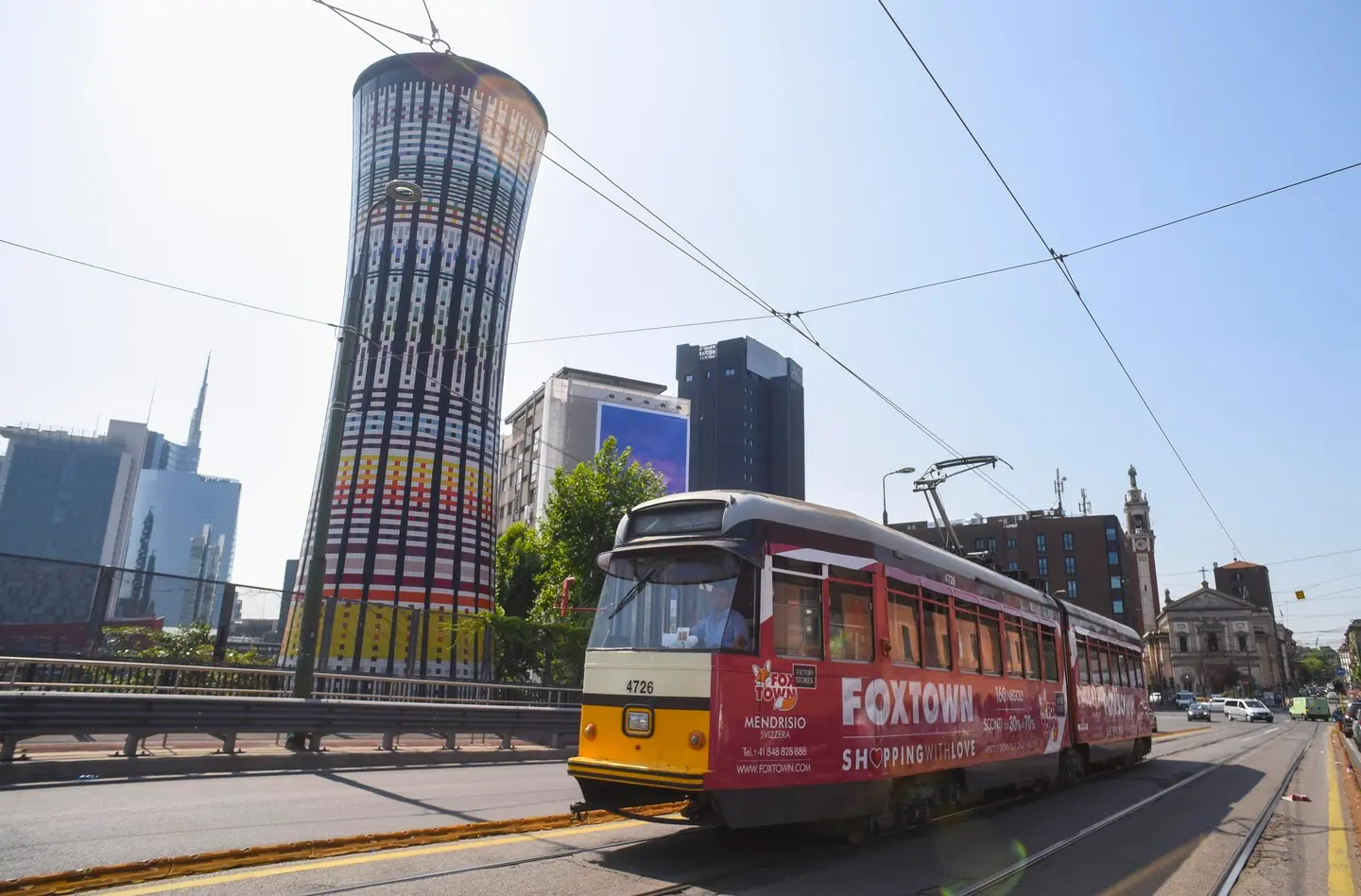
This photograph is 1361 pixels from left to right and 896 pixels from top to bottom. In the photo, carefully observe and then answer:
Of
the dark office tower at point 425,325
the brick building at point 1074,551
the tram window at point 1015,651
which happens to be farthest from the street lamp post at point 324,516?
the brick building at point 1074,551

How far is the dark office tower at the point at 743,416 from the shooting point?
117688mm

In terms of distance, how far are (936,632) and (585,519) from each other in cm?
2275

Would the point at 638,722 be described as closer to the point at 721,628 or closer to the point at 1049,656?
the point at 721,628

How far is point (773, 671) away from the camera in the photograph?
7156 millimetres

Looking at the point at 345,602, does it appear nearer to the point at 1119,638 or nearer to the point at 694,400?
the point at 1119,638

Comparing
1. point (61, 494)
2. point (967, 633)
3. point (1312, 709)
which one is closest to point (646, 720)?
point (967, 633)

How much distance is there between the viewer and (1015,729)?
11219mm

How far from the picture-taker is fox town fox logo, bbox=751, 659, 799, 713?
23.1 ft

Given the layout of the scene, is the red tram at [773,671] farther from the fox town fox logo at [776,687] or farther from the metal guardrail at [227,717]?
the metal guardrail at [227,717]

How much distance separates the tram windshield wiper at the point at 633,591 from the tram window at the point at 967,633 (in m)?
4.36

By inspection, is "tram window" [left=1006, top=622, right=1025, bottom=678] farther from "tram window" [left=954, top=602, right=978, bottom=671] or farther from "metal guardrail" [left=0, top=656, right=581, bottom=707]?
"metal guardrail" [left=0, top=656, right=581, bottom=707]

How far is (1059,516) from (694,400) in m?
51.4

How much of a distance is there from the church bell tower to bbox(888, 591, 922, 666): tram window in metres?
138

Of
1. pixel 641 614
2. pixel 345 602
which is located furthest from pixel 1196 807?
pixel 345 602
